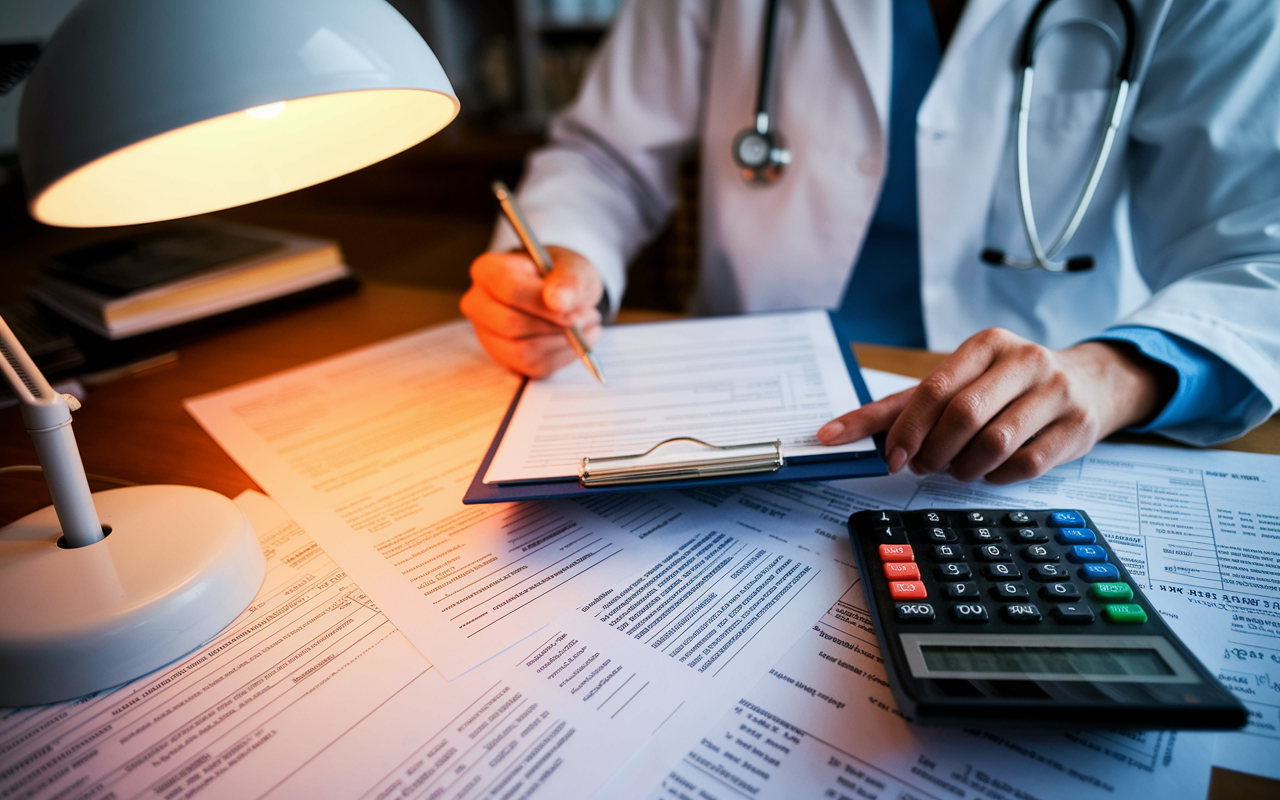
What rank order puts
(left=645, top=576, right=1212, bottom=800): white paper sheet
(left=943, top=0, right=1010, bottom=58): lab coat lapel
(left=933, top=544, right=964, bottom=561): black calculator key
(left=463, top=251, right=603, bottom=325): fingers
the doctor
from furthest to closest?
1. (left=943, top=0, right=1010, bottom=58): lab coat lapel
2. (left=463, top=251, right=603, bottom=325): fingers
3. the doctor
4. (left=933, top=544, right=964, bottom=561): black calculator key
5. (left=645, top=576, right=1212, bottom=800): white paper sheet

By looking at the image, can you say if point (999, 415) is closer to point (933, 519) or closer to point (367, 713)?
point (933, 519)

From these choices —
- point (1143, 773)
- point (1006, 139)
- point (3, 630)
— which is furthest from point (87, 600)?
point (1006, 139)

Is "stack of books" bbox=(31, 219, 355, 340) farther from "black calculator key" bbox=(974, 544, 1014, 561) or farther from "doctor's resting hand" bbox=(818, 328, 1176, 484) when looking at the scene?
"black calculator key" bbox=(974, 544, 1014, 561)

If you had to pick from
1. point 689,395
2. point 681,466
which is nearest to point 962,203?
point 689,395

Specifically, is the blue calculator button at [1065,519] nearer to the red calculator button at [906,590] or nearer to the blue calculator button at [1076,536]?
the blue calculator button at [1076,536]

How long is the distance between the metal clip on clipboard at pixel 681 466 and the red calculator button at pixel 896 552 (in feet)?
0.27

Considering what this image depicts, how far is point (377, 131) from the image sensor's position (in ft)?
1.60

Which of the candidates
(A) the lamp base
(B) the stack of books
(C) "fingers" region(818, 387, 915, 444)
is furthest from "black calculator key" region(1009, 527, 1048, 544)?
(B) the stack of books

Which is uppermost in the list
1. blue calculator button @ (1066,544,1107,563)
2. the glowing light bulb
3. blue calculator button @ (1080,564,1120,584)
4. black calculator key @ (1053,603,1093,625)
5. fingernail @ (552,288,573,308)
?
the glowing light bulb

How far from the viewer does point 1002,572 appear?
1.25ft

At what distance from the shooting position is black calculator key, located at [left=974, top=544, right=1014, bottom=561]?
39 centimetres

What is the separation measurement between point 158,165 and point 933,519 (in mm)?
529

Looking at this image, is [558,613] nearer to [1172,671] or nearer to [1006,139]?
[1172,671]

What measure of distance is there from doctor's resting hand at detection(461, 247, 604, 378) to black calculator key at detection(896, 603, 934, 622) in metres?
0.38
